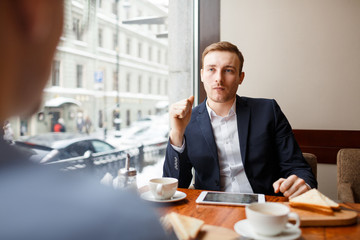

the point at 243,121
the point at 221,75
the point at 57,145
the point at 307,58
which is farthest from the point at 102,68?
the point at 243,121

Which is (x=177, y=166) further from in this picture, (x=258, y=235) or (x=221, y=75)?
(x=258, y=235)

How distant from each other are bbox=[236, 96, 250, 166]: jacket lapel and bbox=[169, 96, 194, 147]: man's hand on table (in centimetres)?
37

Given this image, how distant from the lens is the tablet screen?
1.24m

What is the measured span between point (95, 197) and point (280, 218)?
2.11 feet

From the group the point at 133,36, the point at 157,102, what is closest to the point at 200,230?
the point at 133,36

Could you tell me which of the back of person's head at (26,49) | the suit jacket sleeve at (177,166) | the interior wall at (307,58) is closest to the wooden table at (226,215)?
the suit jacket sleeve at (177,166)

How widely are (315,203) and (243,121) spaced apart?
0.85 meters

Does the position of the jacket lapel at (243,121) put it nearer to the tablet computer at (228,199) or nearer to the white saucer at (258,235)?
the tablet computer at (228,199)

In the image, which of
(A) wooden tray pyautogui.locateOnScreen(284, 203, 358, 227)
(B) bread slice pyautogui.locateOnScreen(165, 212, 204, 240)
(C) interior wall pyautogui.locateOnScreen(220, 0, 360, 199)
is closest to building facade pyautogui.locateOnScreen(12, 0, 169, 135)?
(B) bread slice pyautogui.locateOnScreen(165, 212, 204, 240)

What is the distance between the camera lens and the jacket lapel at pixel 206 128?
5.88 ft

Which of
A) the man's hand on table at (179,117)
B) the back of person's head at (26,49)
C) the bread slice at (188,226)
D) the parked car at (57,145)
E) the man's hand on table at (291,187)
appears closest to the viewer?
the back of person's head at (26,49)

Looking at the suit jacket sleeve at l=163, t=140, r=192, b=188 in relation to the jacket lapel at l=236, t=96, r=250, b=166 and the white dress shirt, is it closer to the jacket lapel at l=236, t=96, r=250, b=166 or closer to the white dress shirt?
the white dress shirt

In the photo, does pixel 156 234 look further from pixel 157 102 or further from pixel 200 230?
pixel 157 102

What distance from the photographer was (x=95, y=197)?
34 centimetres
